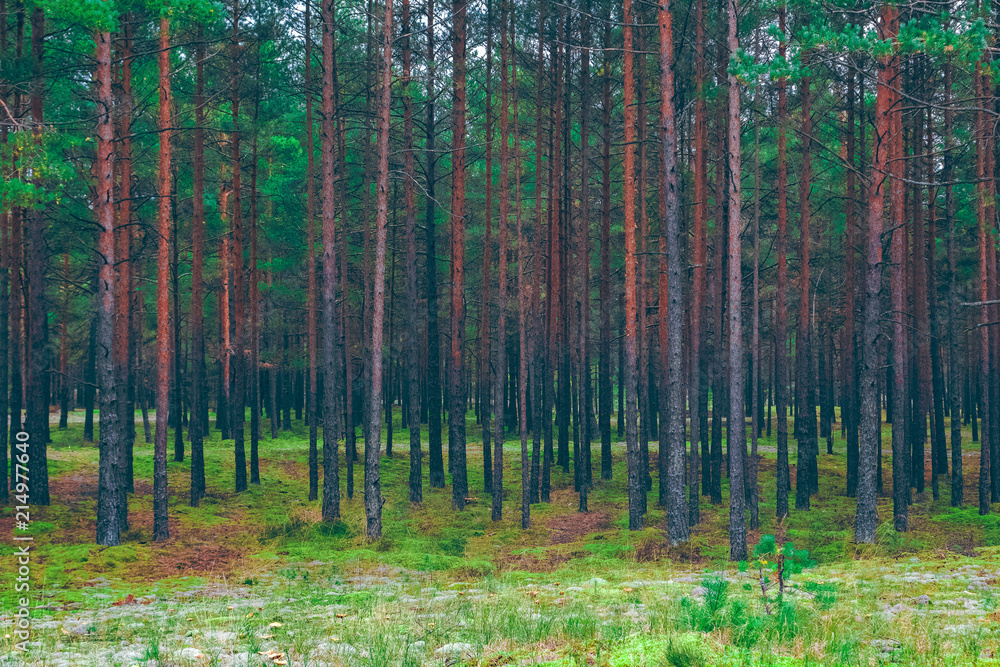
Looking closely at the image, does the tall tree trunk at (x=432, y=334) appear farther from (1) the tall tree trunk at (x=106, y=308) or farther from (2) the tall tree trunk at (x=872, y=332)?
(2) the tall tree trunk at (x=872, y=332)

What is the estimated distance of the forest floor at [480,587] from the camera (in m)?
5.91

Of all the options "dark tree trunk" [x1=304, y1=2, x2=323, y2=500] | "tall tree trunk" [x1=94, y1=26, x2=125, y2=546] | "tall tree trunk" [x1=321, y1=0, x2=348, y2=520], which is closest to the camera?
"tall tree trunk" [x1=94, y1=26, x2=125, y2=546]

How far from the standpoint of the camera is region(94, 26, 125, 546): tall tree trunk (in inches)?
490

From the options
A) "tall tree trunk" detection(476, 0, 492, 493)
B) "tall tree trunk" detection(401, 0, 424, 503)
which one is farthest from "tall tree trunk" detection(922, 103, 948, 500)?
"tall tree trunk" detection(401, 0, 424, 503)

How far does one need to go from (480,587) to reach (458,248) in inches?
411

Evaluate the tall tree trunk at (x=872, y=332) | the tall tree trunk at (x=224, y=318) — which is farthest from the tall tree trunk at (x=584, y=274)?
the tall tree trunk at (x=224, y=318)

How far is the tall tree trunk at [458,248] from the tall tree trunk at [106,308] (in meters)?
7.72

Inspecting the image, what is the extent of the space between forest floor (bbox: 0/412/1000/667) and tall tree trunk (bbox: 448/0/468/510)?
1.53 metres

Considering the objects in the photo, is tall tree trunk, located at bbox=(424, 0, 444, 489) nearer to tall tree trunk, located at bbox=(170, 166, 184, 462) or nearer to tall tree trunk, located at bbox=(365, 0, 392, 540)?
tall tree trunk, located at bbox=(365, 0, 392, 540)

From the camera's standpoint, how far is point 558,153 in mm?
21312

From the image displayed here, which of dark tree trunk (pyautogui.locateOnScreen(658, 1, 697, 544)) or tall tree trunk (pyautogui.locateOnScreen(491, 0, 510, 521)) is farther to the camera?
tall tree trunk (pyautogui.locateOnScreen(491, 0, 510, 521))

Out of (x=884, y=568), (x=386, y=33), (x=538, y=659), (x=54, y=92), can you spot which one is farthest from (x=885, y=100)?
(x=54, y=92)

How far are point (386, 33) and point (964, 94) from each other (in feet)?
50.2

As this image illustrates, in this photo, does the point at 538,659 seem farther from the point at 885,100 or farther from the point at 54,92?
the point at 54,92
